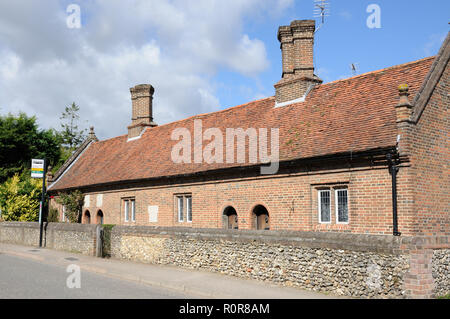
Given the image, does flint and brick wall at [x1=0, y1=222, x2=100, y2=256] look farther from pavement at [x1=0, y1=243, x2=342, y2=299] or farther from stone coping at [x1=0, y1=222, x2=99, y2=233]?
pavement at [x1=0, y1=243, x2=342, y2=299]

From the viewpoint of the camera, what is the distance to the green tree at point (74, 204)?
26.8 metres

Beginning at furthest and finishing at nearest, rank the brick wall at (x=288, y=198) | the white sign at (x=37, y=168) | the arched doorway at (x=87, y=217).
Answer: the arched doorway at (x=87, y=217), the white sign at (x=37, y=168), the brick wall at (x=288, y=198)

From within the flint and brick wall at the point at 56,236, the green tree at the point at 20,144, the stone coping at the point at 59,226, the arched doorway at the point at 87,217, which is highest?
the green tree at the point at 20,144

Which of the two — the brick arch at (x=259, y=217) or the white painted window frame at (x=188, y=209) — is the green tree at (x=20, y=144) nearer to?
the white painted window frame at (x=188, y=209)

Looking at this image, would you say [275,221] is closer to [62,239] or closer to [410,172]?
[410,172]

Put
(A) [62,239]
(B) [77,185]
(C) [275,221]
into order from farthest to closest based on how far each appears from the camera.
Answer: (B) [77,185] → (A) [62,239] → (C) [275,221]

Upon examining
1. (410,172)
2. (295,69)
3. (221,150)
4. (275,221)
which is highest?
(295,69)

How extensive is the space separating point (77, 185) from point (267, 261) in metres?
18.4

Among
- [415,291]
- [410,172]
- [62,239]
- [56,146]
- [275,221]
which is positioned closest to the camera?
[415,291]

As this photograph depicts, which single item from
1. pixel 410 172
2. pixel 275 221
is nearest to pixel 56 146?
pixel 275 221

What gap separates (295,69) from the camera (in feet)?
61.9

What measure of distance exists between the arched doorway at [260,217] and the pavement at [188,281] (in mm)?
3551

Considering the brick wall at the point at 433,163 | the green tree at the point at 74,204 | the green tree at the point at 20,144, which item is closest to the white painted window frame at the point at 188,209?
the green tree at the point at 74,204

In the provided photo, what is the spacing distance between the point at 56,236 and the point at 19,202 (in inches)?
342
